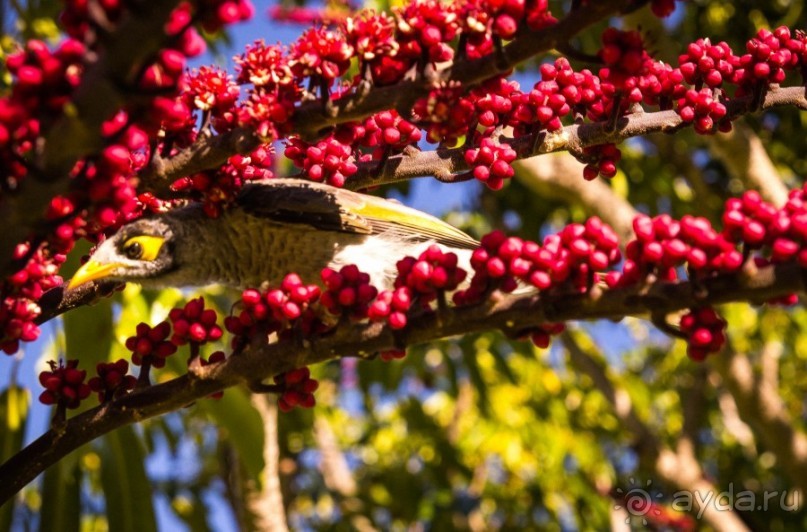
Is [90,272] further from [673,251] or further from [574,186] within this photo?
[574,186]

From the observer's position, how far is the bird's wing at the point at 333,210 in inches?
110

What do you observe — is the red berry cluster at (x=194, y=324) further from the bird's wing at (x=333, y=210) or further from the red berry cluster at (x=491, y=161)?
the red berry cluster at (x=491, y=161)

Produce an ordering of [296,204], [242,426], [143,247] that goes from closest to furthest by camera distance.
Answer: [143,247]
[296,204]
[242,426]

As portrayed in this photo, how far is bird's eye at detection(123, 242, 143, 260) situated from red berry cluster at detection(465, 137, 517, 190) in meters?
1.00

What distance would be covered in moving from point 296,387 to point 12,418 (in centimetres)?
219

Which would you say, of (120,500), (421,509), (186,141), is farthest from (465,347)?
(186,141)

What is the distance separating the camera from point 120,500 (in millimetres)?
3422

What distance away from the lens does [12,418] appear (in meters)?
3.66

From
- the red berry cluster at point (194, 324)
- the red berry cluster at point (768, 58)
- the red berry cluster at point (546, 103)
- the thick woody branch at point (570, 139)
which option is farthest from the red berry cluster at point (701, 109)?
the red berry cluster at point (194, 324)

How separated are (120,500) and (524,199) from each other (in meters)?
4.49

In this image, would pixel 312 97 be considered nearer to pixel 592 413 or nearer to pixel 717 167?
pixel 717 167

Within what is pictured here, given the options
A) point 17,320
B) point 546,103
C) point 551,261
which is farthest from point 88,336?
point 551,261

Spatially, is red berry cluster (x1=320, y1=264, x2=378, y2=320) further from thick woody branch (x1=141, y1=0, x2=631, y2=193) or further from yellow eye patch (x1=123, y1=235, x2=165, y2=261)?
yellow eye patch (x1=123, y1=235, x2=165, y2=261)

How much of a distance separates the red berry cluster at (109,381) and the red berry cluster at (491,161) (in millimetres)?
1018
